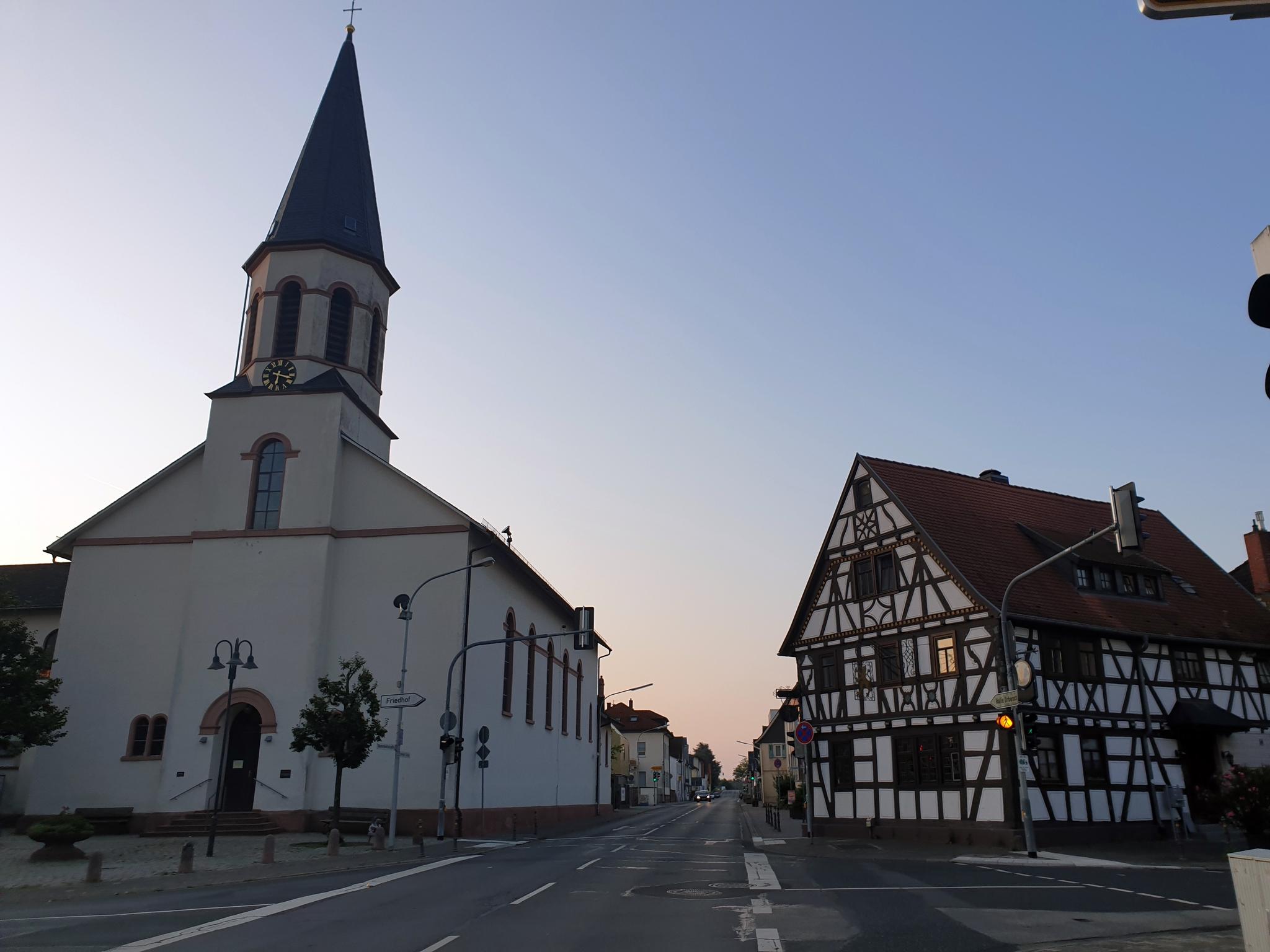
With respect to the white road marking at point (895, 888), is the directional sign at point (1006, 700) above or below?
above

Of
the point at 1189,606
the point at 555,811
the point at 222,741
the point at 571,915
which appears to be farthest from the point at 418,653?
the point at 1189,606

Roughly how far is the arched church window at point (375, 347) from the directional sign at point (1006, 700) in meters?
25.4

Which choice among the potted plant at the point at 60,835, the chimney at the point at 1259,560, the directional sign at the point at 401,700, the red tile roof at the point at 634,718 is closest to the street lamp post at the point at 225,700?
the potted plant at the point at 60,835

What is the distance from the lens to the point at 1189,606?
32500 millimetres

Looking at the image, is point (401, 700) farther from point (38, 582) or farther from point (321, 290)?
point (38, 582)

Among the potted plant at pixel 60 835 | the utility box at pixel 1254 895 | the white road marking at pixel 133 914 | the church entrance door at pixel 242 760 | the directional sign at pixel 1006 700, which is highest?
the directional sign at pixel 1006 700

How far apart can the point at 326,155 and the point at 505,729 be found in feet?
78.8

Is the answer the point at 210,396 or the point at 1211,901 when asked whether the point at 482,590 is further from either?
the point at 1211,901

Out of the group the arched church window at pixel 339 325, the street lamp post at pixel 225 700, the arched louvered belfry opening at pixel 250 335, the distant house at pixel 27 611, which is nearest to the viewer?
the street lamp post at pixel 225 700

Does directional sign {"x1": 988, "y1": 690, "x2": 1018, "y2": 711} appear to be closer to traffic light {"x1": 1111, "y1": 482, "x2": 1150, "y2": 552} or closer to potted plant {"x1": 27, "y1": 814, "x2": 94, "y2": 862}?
traffic light {"x1": 1111, "y1": 482, "x2": 1150, "y2": 552}

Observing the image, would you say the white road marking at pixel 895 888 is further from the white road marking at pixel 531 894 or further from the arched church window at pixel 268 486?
the arched church window at pixel 268 486

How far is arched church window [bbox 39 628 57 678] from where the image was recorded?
3077cm

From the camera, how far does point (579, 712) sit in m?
51.9

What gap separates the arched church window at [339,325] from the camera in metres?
35.5
